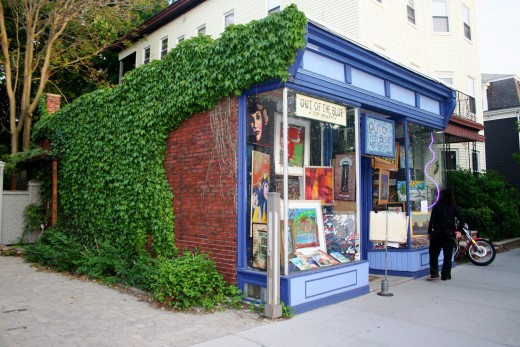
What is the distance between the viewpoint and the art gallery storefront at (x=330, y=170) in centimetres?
618

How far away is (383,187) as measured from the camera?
9102mm

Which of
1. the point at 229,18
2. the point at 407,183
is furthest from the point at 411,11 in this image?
the point at 407,183

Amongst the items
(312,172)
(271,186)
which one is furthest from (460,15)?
(271,186)

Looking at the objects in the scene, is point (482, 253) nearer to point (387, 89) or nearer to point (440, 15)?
point (387, 89)

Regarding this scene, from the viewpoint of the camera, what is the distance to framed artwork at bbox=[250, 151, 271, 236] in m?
6.40

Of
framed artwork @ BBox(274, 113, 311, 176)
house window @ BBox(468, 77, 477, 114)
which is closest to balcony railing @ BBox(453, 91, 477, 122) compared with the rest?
house window @ BBox(468, 77, 477, 114)

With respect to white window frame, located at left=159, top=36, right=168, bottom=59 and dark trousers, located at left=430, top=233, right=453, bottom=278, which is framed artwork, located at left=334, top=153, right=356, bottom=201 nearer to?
dark trousers, located at left=430, top=233, right=453, bottom=278

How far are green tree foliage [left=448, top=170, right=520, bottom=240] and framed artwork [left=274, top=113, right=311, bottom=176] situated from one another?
8.03 metres

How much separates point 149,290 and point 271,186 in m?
2.77

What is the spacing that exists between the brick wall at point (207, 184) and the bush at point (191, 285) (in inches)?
9.1

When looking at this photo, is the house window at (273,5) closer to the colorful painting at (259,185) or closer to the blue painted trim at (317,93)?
the blue painted trim at (317,93)

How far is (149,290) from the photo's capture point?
6.87m

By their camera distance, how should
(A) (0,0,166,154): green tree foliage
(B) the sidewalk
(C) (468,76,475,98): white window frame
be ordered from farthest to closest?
(C) (468,76,475,98): white window frame → (A) (0,0,166,154): green tree foliage → (B) the sidewalk

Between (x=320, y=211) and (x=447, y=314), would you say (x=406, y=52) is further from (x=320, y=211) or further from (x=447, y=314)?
(x=447, y=314)
